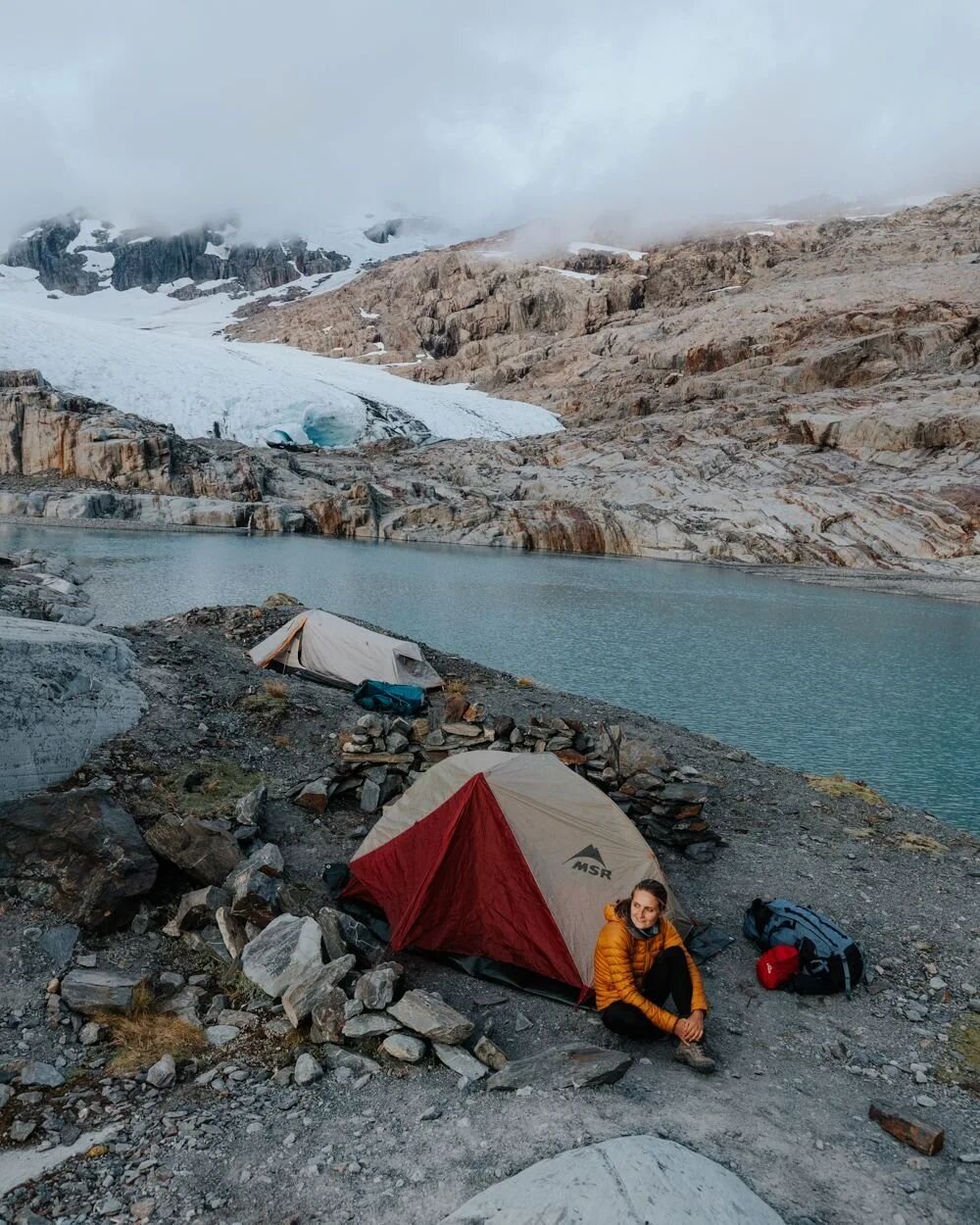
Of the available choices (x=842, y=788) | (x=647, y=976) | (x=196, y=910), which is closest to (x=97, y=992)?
(x=196, y=910)

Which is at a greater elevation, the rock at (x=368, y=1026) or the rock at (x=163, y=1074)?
the rock at (x=368, y=1026)

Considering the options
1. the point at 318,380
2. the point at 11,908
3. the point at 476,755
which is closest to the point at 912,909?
the point at 476,755

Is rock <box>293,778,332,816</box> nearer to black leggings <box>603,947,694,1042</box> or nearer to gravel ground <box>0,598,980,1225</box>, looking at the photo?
gravel ground <box>0,598,980,1225</box>

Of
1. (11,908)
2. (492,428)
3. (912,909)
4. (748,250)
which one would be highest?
(748,250)

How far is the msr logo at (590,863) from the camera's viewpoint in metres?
7.78

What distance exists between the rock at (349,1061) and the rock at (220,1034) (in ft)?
2.31

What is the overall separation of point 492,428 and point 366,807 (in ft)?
327

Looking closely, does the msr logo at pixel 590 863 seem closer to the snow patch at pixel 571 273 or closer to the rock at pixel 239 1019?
the rock at pixel 239 1019

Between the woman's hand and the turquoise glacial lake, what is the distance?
36.8ft

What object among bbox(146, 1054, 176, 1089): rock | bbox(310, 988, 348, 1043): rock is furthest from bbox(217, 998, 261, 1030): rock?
bbox(146, 1054, 176, 1089): rock

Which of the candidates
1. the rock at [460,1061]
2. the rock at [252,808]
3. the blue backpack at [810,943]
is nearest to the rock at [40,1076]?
the rock at [460,1061]

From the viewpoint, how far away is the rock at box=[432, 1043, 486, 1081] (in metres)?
5.71

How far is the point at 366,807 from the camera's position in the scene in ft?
35.2

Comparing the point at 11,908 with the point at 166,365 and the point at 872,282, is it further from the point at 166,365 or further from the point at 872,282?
the point at 872,282
